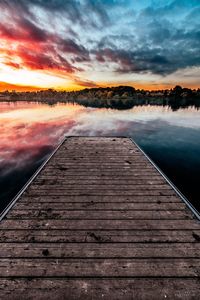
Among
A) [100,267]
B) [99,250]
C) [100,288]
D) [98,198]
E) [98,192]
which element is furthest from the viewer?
[98,192]

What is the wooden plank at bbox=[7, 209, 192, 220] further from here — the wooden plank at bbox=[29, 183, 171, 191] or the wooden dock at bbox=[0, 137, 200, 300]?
the wooden plank at bbox=[29, 183, 171, 191]

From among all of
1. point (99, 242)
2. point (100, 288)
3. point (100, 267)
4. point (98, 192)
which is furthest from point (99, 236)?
point (98, 192)

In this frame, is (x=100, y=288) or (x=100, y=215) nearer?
(x=100, y=288)

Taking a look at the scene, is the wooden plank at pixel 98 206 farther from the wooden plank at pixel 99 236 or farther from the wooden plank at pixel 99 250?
the wooden plank at pixel 99 250

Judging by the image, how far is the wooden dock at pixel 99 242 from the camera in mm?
2574

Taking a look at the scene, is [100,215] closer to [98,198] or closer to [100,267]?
[98,198]

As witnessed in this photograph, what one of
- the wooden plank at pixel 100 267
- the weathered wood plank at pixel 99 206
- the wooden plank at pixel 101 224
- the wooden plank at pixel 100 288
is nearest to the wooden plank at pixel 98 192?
the weathered wood plank at pixel 99 206

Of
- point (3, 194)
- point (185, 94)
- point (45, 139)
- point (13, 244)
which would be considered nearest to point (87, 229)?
point (13, 244)

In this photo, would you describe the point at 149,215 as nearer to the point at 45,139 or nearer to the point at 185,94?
the point at 45,139

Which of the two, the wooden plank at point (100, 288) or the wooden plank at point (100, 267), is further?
the wooden plank at point (100, 267)

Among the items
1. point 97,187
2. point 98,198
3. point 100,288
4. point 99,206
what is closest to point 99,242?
point 100,288

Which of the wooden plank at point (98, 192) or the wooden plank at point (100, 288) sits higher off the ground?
the wooden plank at point (98, 192)

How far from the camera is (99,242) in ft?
10.8

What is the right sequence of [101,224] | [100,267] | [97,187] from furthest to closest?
1. [97,187]
2. [101,224]
3. [100,267]
